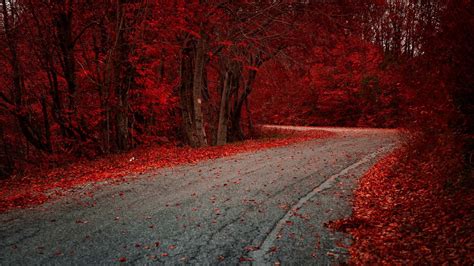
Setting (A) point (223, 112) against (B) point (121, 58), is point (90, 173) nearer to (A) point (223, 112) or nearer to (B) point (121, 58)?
(B) point (121, 58)

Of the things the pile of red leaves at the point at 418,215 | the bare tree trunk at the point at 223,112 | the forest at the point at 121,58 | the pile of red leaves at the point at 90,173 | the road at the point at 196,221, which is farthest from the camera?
the bare tree trunk at the point at 223,112

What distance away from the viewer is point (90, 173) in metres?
13.1

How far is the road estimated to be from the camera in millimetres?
5762

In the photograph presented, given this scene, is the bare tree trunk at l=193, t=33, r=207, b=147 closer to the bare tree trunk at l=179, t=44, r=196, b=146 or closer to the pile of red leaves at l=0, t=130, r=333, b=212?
the bare tree trunk at l=179, t=44, r=196, b=146

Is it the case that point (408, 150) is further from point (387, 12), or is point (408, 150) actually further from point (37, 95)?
point (387, 12)

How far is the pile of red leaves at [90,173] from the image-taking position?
982 centimetres

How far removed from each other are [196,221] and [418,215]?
158 inches

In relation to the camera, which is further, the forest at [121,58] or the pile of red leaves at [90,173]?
the forest at [121,58]

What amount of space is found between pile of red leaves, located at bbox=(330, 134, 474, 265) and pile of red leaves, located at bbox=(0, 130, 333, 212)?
7.13 m

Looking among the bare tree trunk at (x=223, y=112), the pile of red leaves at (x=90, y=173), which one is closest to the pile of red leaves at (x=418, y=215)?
the pile of red leaves at (x=90, y=173)

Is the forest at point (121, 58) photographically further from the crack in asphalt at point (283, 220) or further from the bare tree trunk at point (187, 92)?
the crack in asphalt at point (283, 220)

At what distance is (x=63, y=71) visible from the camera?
1775 centimetres

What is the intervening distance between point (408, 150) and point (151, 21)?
12.4 metres

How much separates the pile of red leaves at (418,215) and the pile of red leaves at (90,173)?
7129 millimetres
